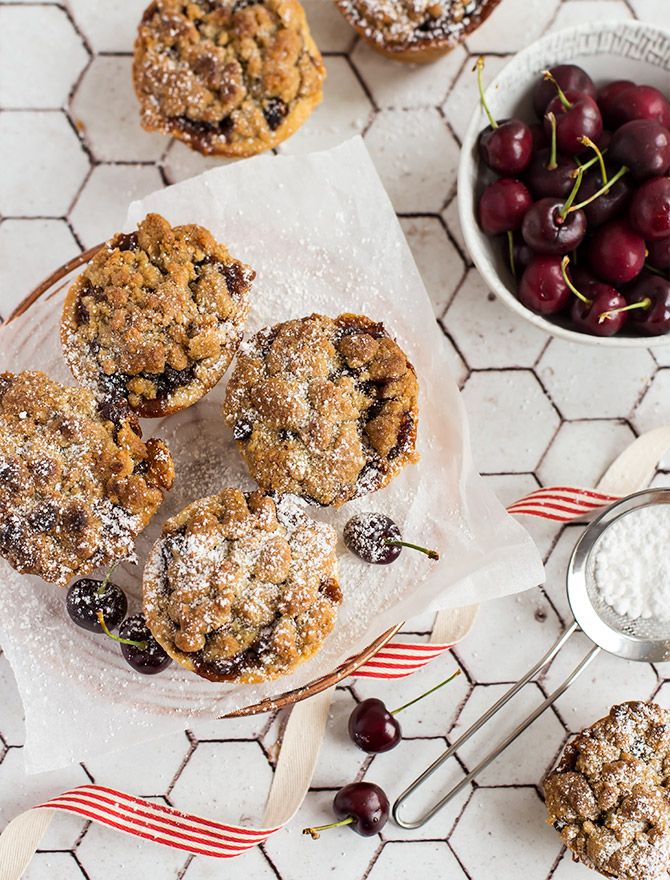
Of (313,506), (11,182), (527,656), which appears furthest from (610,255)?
(11,182)

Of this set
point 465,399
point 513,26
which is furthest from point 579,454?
point 513,26

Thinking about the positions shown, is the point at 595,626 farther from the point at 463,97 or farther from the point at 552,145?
the point at 463,97

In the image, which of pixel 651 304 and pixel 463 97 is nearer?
pixel 651 304

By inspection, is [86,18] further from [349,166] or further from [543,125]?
[543,125]

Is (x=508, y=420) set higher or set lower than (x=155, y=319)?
lower

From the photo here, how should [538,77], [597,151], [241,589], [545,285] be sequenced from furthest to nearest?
[538,77] < [545,285] < [597,151] < [241,589]

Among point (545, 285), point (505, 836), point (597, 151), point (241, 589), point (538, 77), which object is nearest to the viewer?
point (241, 589)

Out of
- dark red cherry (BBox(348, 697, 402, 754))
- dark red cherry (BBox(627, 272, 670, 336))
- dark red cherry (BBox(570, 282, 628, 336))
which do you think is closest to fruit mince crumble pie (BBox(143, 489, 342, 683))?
dark red cherry (BBox(348, 697, 402, 754))
